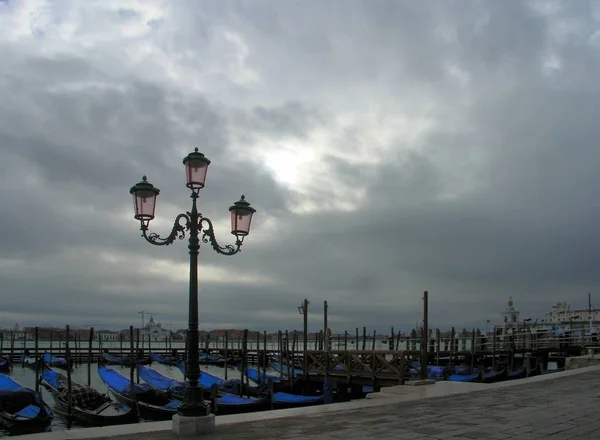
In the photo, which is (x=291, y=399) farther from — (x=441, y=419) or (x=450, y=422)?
(x=450, y=422)

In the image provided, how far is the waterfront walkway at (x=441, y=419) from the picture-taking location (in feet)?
21.3

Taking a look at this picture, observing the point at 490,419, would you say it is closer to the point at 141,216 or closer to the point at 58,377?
the point at 141,216

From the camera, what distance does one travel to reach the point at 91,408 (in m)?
18.0

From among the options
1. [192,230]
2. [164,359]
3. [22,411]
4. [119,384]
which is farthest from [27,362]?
[192,230]

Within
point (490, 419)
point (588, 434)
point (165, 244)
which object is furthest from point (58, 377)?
point (588, 434)

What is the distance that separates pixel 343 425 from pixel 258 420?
1.32m

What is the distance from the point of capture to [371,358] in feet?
63.3

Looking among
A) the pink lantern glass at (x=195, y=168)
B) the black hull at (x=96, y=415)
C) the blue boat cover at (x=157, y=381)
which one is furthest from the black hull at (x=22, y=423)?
the pink lantern glass at (x=195, y=168)

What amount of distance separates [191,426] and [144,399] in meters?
13.4

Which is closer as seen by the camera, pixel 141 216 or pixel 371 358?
pixel 141 216

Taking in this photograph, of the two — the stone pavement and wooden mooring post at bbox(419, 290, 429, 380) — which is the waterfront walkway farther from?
wooden mooring post at bbox(419, 290, 429, 380)

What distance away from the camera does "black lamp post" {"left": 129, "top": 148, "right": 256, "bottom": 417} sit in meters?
6.94

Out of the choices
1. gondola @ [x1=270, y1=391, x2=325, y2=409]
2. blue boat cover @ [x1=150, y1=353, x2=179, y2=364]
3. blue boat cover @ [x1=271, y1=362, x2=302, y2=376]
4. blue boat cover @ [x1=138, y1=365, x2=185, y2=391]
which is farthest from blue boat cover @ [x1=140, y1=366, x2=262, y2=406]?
blue boat cover @ [x1=150, y1=353, x2=179, y2=364]

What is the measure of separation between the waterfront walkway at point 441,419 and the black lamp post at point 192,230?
0.53m
